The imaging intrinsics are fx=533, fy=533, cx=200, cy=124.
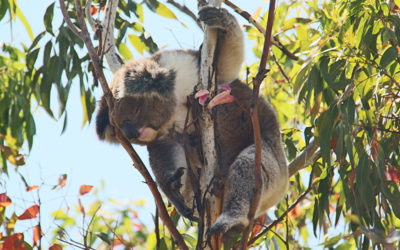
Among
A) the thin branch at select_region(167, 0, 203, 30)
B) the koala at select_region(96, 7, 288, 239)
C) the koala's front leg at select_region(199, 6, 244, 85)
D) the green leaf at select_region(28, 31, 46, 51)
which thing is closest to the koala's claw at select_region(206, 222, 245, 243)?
the koala at select_region(96, 7, 288, 239)

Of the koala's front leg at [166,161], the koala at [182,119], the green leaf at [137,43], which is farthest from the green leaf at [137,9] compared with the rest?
the koala's front leg at [166,161]

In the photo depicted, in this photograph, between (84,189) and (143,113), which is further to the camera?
(143,113)

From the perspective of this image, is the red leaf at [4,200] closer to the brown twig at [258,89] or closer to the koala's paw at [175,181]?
the koala's paw at [175,181]

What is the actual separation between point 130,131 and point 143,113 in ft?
0.51

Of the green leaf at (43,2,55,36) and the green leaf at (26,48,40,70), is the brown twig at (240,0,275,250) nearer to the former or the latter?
the green leaf at (43,2,55,36)

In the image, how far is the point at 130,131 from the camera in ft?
9.63

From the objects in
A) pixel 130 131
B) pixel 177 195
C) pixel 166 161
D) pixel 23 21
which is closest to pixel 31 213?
pixel 130 131

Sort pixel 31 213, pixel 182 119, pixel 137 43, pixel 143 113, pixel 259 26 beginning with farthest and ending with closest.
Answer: pixel 137 43 < pixel 259 26 < pixel 182 119 < pixel 143 113 < pixel 31 213

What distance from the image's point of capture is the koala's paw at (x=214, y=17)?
2783 millimetres

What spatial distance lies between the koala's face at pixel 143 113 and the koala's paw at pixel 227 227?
827 mm

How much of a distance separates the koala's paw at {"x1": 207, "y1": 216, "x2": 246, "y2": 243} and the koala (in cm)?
29

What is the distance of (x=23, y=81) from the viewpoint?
3.59 m

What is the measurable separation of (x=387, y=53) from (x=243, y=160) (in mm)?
904

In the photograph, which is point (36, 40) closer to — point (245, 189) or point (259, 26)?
point (259, 26)
